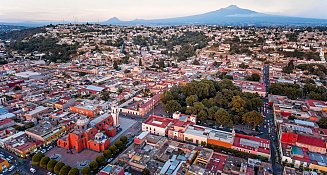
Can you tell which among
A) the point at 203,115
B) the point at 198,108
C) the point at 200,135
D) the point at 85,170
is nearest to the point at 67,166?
the point at 85,170

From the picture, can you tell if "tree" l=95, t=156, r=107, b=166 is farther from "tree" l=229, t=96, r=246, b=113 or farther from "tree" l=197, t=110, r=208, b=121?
"tree" l=229, t=96, r=246, b=113

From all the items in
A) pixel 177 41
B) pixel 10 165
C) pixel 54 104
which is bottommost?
pixel 10 165

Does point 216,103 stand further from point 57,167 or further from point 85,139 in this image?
point 57,167

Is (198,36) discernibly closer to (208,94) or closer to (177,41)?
(177,41)

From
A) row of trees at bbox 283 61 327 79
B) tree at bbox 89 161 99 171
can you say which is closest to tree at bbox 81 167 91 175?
tree at bbox 89 161 99 171

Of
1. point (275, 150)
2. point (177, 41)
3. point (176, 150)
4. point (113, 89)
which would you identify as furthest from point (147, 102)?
point (177, 41)

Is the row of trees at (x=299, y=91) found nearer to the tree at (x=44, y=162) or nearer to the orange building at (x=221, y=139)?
the orange building at (x=221, y=139)

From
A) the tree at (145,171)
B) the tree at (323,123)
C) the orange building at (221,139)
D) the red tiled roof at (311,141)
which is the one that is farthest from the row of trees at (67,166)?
the tree at (323,123)
